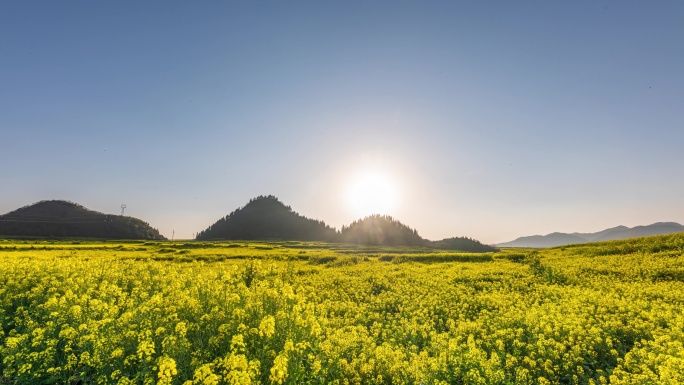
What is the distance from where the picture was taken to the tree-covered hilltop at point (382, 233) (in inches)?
5915

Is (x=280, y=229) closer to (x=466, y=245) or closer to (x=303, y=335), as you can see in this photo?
(x=466, y=245)

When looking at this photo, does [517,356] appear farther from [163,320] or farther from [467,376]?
[163,320]

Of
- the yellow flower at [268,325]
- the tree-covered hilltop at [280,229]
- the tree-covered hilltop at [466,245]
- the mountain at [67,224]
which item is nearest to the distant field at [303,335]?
the yellow flower at [268,325]

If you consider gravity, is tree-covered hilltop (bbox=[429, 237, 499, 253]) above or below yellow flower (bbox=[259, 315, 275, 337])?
below

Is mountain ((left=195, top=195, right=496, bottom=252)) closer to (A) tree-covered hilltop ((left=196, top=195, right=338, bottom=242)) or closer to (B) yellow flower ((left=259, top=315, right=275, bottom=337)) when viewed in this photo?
(A) tree-covered hilltop ((left=196, top=195, right=338, bottom=242))

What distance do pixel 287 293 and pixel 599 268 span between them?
28.0 metres

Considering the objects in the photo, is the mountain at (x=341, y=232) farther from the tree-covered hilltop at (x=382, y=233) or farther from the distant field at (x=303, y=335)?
the distant field at (x=303, y=335)

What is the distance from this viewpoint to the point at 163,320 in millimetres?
8727

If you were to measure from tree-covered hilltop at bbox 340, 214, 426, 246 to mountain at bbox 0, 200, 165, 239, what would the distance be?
100604 mm

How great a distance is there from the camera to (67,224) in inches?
6102

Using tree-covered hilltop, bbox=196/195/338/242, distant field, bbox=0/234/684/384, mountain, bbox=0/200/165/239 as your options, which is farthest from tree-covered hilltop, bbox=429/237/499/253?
mountain, bbox=0/200/165/239

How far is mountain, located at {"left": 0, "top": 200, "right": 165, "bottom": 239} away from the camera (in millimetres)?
146875

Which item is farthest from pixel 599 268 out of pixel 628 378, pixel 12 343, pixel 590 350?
pixel 12 343

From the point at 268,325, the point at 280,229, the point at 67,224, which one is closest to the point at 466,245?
the point at 280,229
